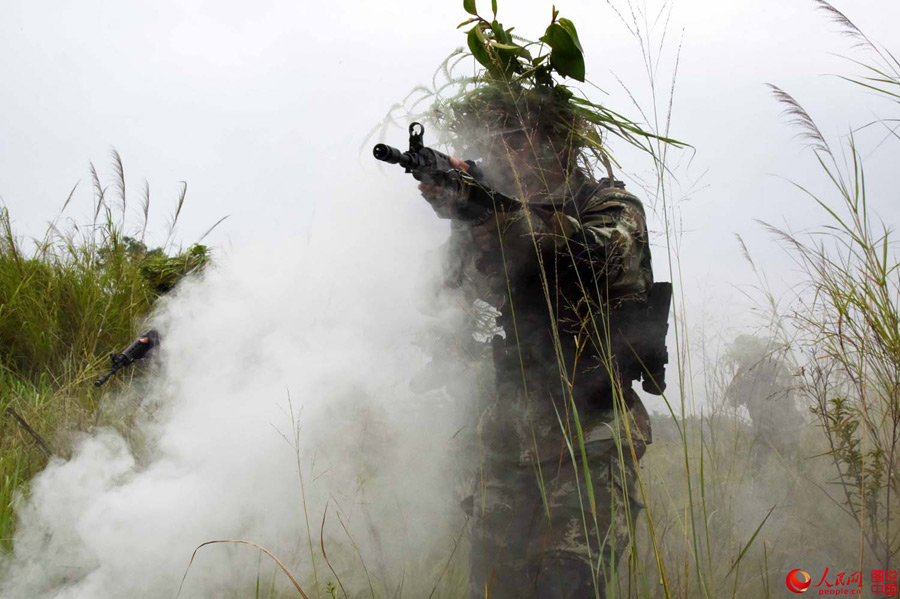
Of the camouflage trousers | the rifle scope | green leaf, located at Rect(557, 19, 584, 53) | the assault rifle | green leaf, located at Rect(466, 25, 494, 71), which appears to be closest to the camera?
the rifle scope

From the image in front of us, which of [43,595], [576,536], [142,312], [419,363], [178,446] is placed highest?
[142,312]

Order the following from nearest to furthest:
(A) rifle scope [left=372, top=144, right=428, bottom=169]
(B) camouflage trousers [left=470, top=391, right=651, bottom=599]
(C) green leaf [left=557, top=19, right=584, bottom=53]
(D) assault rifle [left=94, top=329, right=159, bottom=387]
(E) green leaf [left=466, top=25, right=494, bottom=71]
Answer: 1. (A) rifle scope [left=372, top=144, right=428, bottom=169]
2. (B) camouflage trousers [left=470, top=391, right=651, bottom=599]
3. (C) green leaf [left=557, top=19, right=584, bottom=53]
4. (E) green leaf [left=466, top=25, right=494, bottom=71]
5. (D) assault rifle [left=94, top=329, right=159, bottom=387]

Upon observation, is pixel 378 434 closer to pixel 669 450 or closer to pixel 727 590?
pixel 727 590

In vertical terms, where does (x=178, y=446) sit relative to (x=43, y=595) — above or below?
above

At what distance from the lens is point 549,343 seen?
218 centimetres

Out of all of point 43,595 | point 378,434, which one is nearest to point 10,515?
point 43,595

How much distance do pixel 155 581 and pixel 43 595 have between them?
0.29 metres

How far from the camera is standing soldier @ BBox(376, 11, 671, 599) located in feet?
6.43

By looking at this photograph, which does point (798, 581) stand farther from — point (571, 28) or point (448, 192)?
point (571, 28)

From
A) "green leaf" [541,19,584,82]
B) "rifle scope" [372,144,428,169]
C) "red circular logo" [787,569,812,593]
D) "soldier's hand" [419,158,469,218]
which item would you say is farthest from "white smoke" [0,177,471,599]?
"red circular logo" [787,569,812,593]

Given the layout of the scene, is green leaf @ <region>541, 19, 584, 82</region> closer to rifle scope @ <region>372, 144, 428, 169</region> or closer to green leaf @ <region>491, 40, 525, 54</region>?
green leaf @ <region>491, 40, 525, 54</region>

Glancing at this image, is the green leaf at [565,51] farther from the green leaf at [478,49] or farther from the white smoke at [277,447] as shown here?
the white smoke at [277,447]

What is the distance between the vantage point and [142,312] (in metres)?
3.53

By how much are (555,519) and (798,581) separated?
0.85m
